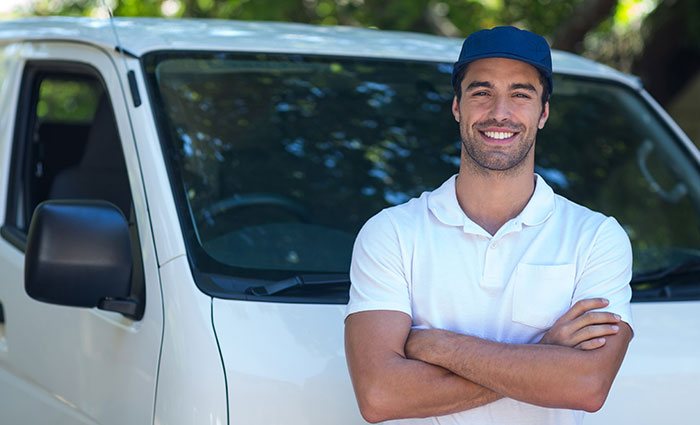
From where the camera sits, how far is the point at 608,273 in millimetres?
2096

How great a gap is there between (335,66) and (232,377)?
152 cm

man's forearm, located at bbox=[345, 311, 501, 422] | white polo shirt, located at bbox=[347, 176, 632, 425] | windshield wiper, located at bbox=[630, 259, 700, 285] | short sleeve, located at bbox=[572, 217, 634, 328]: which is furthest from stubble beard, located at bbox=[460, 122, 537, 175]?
windshield wiper, located at bbox=[630, 259, 700, 285]

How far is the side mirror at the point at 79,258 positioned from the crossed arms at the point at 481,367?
72 cm

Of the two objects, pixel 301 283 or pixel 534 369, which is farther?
pixel 301 283

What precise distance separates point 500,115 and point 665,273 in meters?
0.85

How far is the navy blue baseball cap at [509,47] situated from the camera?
7.25 ft

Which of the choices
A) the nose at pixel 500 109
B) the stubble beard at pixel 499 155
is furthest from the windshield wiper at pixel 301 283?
the nose at pixel 500 109

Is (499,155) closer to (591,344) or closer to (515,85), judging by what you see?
(515,85)

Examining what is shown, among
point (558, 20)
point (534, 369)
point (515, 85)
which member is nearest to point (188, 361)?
point (534, 369)

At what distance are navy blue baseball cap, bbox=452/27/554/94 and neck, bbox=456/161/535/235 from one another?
25 cm

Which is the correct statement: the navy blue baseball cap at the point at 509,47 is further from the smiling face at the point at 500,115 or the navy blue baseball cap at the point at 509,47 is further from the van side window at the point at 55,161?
the van side window at the point at 55,161

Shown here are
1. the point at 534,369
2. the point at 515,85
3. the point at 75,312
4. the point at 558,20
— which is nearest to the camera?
the point at 534,369

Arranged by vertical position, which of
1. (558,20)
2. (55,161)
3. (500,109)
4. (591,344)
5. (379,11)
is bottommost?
(591,344)

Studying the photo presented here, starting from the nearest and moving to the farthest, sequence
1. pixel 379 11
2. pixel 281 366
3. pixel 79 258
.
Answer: pixel 281 366, pixel 79 258, pixel 379 11
